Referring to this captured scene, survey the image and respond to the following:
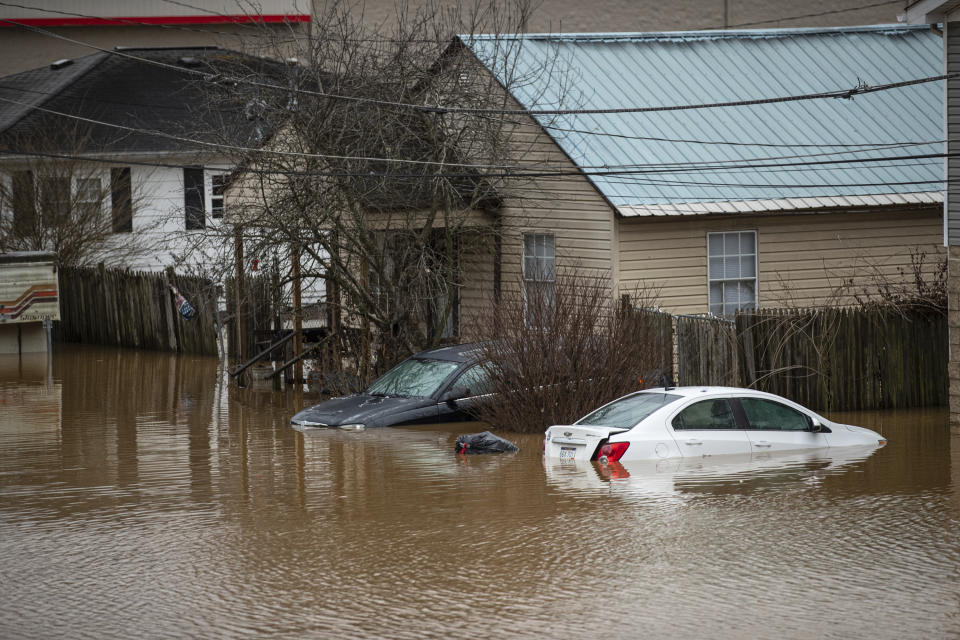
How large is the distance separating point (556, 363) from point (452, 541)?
7.70 m

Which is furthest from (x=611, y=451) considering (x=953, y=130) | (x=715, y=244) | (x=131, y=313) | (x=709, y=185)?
(x=131, y=313)

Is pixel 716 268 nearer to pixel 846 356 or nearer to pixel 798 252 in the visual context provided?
pixel 798 252

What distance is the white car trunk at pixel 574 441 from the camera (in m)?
15.0

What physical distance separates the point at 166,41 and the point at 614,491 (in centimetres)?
3909

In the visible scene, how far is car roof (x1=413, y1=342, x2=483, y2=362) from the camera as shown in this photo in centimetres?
1944

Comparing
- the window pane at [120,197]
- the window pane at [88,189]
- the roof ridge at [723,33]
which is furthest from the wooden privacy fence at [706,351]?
the window pane at [120,197]

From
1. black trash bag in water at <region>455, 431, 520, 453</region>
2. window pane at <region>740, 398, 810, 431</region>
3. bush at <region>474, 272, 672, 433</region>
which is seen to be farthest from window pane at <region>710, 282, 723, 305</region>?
black trash bag in water at <region>455, 431, 520, 453</region>

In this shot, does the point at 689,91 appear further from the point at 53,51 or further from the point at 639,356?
the point at 53,51

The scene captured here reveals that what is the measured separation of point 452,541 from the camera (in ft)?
37.1

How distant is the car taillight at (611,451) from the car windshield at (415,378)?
15.6ft

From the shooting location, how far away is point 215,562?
10500mm

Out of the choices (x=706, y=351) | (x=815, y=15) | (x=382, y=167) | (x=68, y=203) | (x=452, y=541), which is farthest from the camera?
(x=815, y=15)

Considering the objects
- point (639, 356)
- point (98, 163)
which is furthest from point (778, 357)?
point (98, 163)

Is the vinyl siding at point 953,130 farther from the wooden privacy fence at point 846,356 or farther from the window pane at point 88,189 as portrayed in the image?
the window pane at point 88,189
